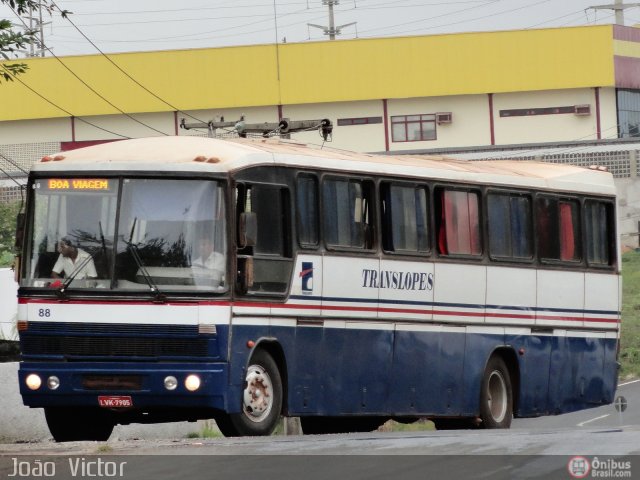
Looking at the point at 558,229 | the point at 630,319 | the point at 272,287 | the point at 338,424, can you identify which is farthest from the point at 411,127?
the point at 272,287

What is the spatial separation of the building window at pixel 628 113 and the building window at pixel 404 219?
199 feet

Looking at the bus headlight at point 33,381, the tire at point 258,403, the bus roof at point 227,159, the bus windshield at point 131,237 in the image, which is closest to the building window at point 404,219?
the bus roof at point 227,159

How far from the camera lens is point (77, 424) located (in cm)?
1775

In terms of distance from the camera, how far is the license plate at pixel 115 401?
16.5m

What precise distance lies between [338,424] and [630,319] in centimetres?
3262

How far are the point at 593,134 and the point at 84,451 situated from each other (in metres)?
65.4

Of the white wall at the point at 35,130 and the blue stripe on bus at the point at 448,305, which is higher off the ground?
the white wall at the point at 35,130

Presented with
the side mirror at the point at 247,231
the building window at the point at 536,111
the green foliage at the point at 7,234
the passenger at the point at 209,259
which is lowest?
the passenger at the point at 209,259

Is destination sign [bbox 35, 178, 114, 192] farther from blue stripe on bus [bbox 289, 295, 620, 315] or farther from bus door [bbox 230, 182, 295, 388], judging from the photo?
blue stripe on bus [bbox 289, 295, 620, 315]

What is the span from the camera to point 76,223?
16812 mm

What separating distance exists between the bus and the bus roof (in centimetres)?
3

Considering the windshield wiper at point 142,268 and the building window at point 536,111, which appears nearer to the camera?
the windshield wiper at point 142,268

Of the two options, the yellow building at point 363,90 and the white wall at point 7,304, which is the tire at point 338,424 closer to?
the white wall at point 7,304

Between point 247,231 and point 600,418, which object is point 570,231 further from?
point 600,418
